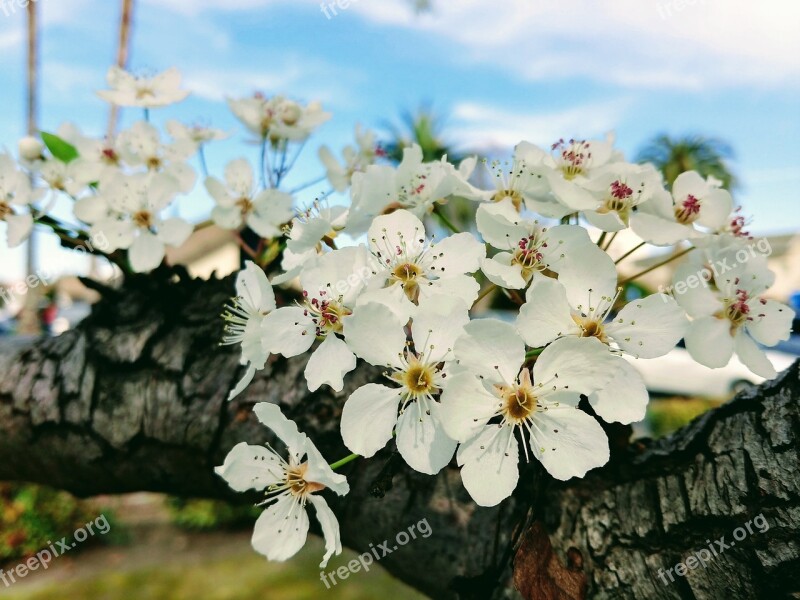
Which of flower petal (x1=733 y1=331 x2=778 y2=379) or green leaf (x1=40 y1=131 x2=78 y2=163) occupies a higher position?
flower petal (x1=733 y1=331 x2=778 y2=379)

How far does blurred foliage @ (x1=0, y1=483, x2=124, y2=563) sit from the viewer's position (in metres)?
6.01

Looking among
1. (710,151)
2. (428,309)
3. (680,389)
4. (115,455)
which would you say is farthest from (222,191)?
(710,151)

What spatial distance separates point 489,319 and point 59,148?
1508 mm

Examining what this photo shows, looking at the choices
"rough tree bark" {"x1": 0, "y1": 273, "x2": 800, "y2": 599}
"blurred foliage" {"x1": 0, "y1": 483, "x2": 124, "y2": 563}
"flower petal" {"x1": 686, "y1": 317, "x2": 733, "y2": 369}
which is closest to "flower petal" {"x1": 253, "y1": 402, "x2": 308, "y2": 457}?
"rough tree bark" {"x1": 0, "y1": 273, "x2": 800, "y2": 599}

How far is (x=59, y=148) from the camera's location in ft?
5.54

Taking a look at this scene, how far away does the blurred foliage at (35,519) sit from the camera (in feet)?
19.7

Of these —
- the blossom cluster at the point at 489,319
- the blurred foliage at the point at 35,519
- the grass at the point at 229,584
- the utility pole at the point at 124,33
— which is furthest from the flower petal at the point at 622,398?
the utility pole at the point at 124,33

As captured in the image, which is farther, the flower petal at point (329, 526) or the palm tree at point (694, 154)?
the palm tree at point (694, 154)

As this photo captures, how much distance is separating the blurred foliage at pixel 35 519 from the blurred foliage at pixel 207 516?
24.7 inches

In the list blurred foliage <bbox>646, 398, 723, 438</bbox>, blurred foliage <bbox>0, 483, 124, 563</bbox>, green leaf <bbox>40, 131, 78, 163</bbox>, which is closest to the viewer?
green leaf <bbox>40, 131, 78, 163</bbox>

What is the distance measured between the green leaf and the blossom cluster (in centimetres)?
89

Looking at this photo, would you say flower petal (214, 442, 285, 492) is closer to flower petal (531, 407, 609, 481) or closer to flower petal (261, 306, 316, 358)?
flower petal (261, 306, 316, 358)

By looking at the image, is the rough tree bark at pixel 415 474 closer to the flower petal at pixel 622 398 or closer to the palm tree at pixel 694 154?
the flower petal at pixel 622 398

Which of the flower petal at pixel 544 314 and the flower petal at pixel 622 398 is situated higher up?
the flower petal at pixel 544 314
